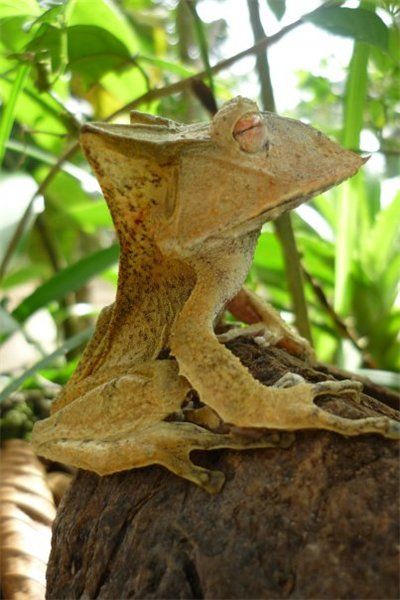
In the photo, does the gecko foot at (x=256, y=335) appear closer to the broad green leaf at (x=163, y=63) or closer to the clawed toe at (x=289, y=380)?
the clawed toe at (x=289, y=380)

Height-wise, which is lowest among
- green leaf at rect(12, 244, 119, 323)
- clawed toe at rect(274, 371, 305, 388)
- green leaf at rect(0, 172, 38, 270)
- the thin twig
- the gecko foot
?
clawed toe at rect(274, 371, 305, 388)

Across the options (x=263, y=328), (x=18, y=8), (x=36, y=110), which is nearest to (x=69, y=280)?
(x=36, y=110)

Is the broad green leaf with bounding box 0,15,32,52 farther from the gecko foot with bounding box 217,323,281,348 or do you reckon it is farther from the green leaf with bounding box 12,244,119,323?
the gecko foot with bounding box 217,323,281,348

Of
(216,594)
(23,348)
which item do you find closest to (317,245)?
(216,594)

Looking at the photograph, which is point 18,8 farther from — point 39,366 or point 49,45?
point 39,366

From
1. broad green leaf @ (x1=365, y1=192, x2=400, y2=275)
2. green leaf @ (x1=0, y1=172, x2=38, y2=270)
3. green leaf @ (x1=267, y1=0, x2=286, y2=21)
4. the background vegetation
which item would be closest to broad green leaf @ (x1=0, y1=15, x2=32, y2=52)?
the background vegetation

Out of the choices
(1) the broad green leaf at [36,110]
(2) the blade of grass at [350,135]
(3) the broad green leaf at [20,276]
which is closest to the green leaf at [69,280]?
(1) the broad green leaf at [36,110]
